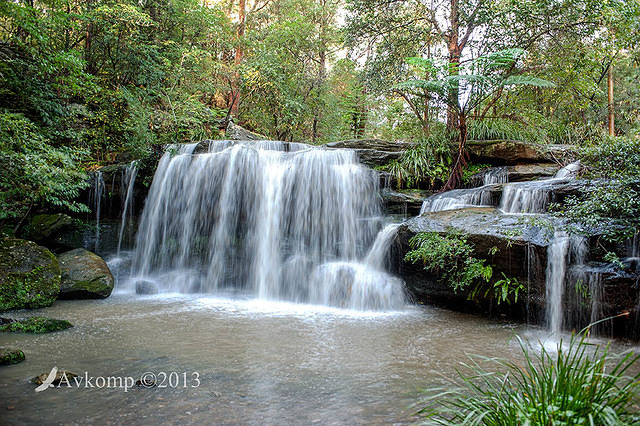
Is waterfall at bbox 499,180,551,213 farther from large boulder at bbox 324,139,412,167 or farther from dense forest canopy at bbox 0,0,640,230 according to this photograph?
large boulder at bbox 324,139,412,167

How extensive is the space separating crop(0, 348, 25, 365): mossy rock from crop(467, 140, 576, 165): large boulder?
1010cm

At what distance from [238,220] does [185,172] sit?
7.39ft

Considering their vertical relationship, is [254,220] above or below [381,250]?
above

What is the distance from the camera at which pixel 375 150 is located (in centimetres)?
1080

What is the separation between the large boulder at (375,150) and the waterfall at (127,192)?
20.2ft

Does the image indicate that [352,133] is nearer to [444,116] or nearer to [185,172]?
[444,116]

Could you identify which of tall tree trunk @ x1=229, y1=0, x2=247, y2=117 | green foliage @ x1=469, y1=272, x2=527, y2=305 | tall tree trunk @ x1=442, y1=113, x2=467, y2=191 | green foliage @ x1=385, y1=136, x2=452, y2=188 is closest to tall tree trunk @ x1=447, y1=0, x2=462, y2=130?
green foliage @ x1=385, y1=136, x2=452, y2=188

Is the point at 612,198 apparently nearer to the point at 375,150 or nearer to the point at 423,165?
the point at 423,165

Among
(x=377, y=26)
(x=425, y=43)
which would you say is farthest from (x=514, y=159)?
(x=377, y=26)

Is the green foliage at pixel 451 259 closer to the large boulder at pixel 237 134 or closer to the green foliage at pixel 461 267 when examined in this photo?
the green foliage at pixel 461 267

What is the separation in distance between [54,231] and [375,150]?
913 centimetres

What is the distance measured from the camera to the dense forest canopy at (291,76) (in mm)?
8758

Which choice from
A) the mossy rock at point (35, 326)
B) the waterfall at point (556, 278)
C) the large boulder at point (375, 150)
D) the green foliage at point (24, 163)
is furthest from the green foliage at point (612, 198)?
the green foliage at point (24, 163)

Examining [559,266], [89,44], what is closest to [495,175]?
[559,266]
